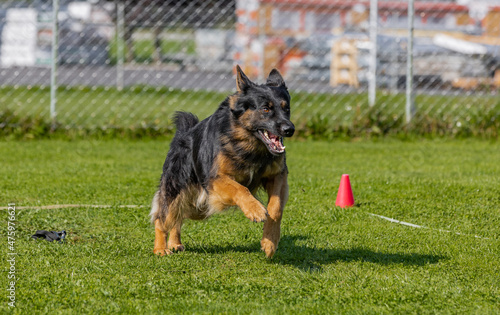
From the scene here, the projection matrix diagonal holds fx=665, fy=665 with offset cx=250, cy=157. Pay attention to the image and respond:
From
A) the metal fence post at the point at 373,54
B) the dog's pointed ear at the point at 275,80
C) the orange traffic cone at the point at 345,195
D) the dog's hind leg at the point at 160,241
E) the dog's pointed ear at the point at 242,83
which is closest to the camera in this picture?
the dog's pointed ear at the point at 242,83

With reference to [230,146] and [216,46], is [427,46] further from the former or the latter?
[230,146]

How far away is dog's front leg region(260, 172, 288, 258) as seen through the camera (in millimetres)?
4059

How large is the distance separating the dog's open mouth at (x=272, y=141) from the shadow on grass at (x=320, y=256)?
718mm

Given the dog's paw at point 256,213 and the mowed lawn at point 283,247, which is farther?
the dog's paw at point 256,213

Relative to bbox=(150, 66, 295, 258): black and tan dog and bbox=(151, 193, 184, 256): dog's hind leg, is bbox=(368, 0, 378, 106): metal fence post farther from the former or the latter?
bbox=(151, 193, 184, 256): dog's hind leg

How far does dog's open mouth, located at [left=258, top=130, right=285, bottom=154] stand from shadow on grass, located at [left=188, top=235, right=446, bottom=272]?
718 mm

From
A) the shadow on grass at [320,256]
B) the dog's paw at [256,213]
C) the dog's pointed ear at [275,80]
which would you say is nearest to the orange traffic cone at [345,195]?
the shadow on grass at [320,256]

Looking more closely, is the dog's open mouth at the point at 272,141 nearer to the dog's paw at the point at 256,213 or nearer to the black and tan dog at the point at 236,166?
the black and tan dog at the point at 236,166

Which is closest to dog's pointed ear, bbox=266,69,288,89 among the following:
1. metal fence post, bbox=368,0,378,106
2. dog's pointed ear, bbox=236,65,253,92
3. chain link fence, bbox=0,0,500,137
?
dog's pointed ear, bbox=236,65,253,92

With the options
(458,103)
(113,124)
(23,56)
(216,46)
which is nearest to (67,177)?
(113,124)

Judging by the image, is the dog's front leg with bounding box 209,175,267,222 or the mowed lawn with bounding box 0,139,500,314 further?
the dog's front leg with bounding box 209,175,267,222

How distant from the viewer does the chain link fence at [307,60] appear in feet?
32.8

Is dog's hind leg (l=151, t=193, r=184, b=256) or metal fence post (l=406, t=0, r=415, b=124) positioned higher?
metal fence post (l=406, t=0, r=415, b=124)

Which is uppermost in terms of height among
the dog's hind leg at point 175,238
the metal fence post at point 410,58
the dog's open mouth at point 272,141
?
the metal fence post at point 410,58
